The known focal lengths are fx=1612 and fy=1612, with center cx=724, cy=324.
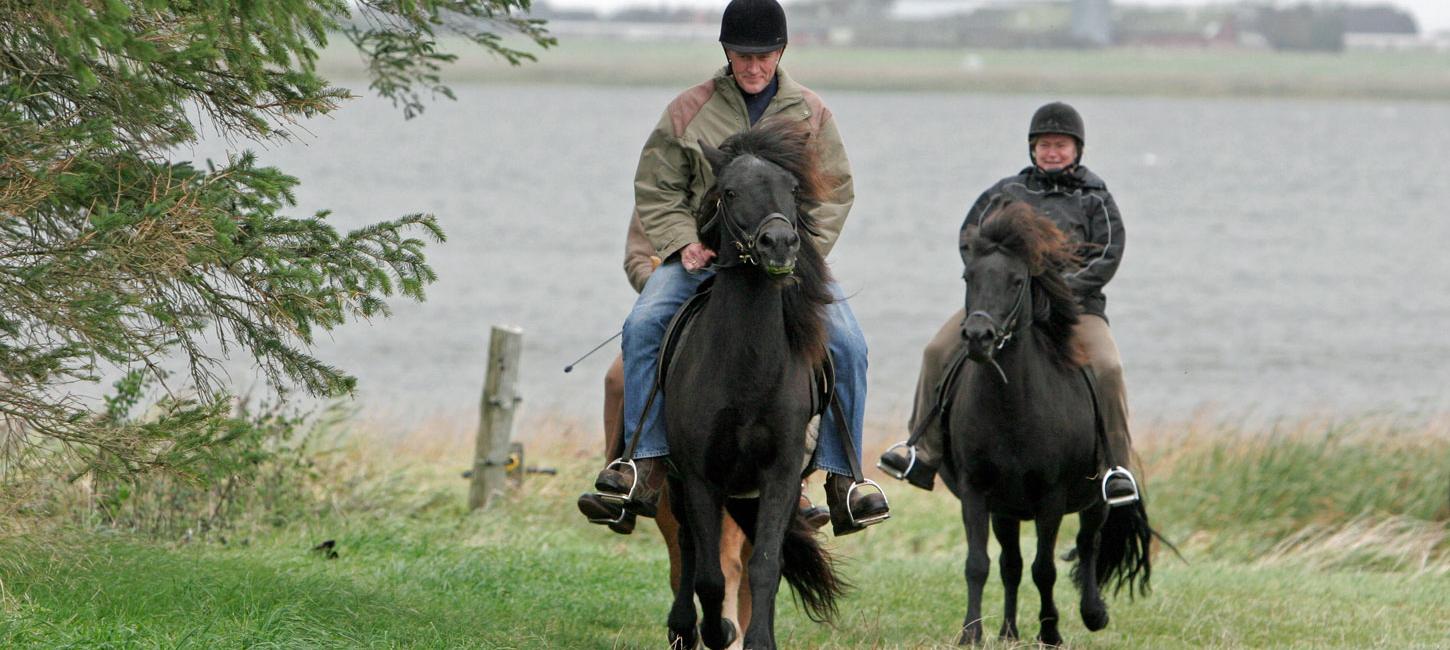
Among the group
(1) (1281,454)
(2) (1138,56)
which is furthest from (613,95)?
(1) (1281,454)

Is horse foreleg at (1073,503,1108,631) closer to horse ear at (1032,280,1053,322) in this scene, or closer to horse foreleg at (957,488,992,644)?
horse foreleg at (957,488,992,644)

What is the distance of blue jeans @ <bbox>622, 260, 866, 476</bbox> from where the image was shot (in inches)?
290

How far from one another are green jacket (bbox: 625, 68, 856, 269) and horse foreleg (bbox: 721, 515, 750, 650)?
1.50 metres

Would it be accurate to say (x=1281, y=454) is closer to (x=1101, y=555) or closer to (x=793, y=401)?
(x=1101, y=555)

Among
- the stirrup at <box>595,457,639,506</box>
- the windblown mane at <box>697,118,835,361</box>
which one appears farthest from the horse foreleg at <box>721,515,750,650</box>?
the windblown mane at <box>697,118,835,361</box>

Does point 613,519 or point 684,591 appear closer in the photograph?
point 613,519

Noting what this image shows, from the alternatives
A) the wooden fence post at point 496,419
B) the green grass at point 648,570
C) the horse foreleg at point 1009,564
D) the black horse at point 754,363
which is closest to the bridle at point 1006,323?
the horse foreleg at point 1009,564

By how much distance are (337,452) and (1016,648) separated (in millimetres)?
6437

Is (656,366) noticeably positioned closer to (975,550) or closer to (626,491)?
(626,491)

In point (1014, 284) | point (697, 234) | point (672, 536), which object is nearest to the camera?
point (697, 234)

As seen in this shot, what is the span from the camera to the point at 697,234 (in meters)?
7.23

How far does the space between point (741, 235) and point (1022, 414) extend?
9.07ft

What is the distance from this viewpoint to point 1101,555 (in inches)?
400

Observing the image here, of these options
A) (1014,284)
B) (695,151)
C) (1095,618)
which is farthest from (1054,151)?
(695,151)
